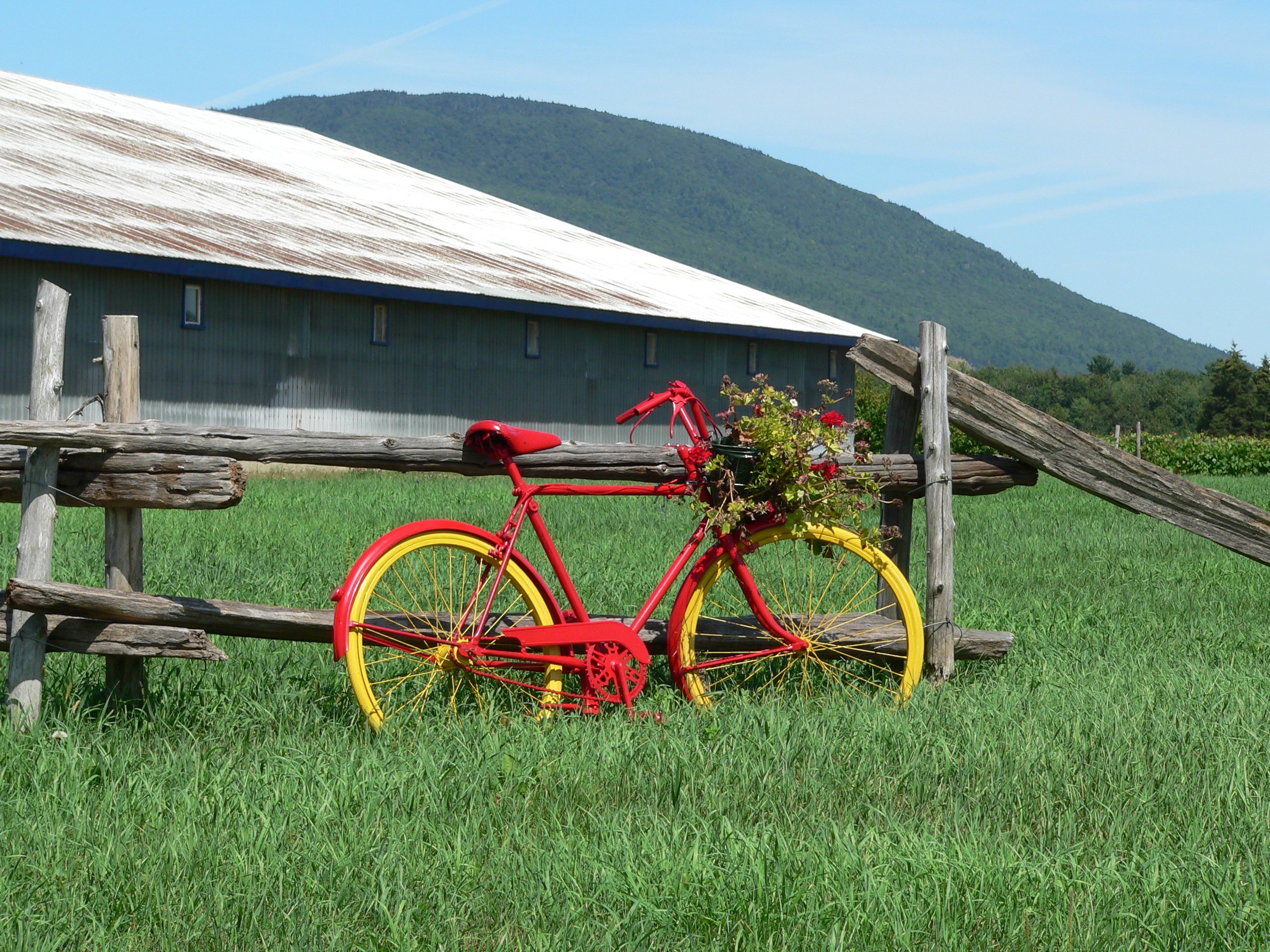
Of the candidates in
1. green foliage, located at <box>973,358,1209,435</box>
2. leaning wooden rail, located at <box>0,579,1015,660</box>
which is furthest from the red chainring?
green foliage, located at <box>973,358,1209,435</box>

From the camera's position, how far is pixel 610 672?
502cm

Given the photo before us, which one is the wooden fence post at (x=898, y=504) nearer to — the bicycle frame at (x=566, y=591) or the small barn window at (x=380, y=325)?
the bicycle frame at (x=566, y=591)

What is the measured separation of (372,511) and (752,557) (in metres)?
5.36

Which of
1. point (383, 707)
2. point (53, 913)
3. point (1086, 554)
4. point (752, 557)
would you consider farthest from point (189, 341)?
point (53, 913)

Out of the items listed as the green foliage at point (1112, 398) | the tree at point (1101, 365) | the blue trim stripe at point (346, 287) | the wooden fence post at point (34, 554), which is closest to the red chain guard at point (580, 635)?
the wooden fence post at point (34, 554)

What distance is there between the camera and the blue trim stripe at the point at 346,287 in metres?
16.0

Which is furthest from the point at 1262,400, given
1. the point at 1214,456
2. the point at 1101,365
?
the point at 1101,365

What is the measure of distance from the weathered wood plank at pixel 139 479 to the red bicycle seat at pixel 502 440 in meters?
0.96

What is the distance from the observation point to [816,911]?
122 inches

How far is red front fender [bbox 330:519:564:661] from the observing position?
14.9 feet

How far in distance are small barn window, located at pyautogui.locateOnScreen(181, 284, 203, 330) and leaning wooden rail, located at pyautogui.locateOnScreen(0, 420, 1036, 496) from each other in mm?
14559

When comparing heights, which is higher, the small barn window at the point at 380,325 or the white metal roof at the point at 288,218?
the white metal roof at the point at 288,218

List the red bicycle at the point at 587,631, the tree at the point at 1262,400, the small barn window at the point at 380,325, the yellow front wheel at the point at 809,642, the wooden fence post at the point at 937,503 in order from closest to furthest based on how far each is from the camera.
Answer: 1. the red bicycle at the point at 587,631
2. the yellow front wheel at the point at 809,642
3. the wooden fence post at the point at 937,503
4. the small barn window at the point at 380,325
5. the tree at the point at 1262,400

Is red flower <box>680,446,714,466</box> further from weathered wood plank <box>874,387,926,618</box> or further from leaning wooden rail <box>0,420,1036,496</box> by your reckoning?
weathered wood plank <box>874,387,926,618</box>
